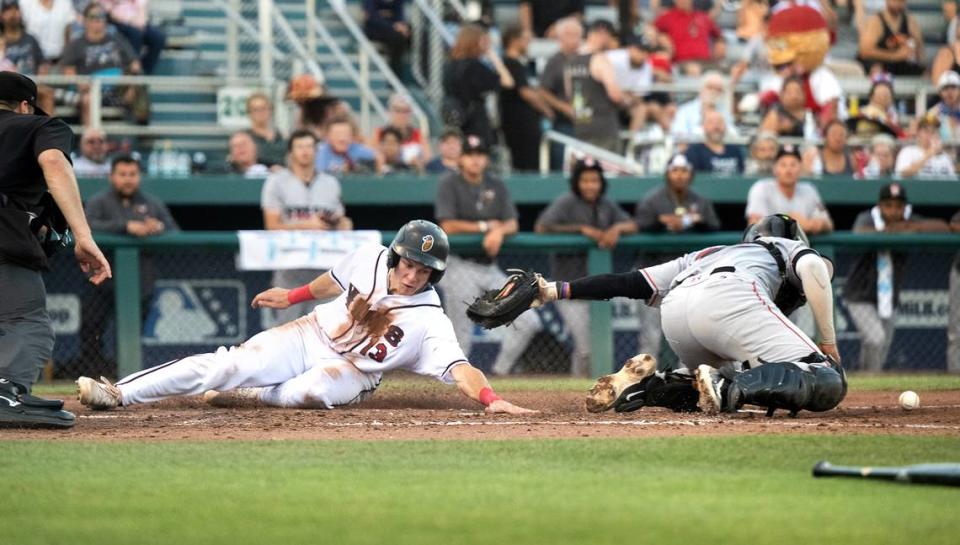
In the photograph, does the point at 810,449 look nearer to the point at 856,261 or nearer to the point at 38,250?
the point at 38,250

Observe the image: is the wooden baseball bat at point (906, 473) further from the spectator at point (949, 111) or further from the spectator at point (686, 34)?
the spectator at point (686, 34)

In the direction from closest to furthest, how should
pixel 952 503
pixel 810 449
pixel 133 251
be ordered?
1. pixel 952 503
2. pixel 810 449
3. pixel 133 251

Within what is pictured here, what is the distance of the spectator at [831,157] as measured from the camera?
14.3m

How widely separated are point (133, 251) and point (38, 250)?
4.79 m

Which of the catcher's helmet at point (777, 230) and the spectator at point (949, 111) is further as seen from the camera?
the spectator at point (949, 111)

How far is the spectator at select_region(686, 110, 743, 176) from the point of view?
555 inches

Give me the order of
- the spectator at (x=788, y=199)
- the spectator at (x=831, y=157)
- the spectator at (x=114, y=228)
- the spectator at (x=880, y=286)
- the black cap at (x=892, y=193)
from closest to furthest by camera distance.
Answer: the spectator at (x=114, y=228)
the spectator at (x=788, y=199)
the spectator at (x=880, y=286)
the black cap at (x=892, y=193)
the spectator at (x=831, y=157)

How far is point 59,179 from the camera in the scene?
278 inches

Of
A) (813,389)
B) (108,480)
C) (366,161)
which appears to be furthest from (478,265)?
(108,480)

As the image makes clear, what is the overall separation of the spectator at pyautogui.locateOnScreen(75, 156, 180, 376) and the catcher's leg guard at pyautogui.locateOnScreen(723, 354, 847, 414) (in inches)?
231

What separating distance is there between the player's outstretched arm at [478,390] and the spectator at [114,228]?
464cm

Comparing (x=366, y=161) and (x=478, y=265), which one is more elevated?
(x=366, y=161)

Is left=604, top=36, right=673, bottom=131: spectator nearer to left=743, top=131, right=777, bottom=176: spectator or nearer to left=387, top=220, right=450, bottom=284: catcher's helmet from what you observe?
left=743, top=131, right=777, bottom=176: spectator

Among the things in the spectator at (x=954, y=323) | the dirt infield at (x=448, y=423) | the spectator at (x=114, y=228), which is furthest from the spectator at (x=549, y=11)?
the dirt infield at (x=448, y=423)
